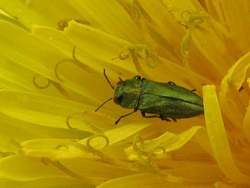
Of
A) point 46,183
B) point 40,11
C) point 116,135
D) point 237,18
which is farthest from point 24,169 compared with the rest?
point 237,18

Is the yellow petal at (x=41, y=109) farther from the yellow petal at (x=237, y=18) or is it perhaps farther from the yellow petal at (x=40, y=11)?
the yellow petal at (x=237, y=18)

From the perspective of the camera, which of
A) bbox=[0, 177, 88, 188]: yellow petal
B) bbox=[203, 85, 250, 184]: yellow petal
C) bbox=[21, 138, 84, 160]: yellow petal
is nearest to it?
bbox=[203, 85, 250, 184]: yellow petal

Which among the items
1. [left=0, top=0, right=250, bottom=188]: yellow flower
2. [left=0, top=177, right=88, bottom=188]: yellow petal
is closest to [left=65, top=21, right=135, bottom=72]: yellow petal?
[left=0, top=0, right=250, bottom=188]: yellow flower

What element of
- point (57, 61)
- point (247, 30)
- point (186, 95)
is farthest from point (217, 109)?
point (57, 61)

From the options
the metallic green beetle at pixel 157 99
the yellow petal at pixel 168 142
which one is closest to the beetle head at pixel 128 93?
the metallic green beetle at pixel 157 99

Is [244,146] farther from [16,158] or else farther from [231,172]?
[16,158]

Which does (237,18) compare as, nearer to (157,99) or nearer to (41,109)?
(157,99)

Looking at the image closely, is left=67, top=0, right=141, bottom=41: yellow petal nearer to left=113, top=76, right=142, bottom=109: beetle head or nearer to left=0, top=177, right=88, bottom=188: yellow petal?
left=113, top=76, right=142, bottom=109: beetle head
